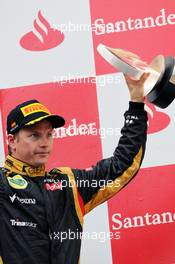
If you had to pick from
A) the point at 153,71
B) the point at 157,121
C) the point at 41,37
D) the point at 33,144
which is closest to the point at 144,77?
the point at 153,71

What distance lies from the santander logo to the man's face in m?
0.51

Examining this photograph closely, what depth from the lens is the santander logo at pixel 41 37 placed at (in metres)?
2.13

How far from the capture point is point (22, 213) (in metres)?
1.61

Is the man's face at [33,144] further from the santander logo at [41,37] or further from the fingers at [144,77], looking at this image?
the santander logo at [41,37]

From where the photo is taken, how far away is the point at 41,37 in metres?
2.14

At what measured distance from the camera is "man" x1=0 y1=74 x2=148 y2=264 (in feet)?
5.20

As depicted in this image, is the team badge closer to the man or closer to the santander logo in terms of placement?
the man

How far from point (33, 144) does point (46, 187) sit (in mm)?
131

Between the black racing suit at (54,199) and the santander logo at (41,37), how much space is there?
0.60 m

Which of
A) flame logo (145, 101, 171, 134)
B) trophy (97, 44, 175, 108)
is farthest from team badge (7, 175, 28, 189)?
flame logo (145, 101, 171, 134)

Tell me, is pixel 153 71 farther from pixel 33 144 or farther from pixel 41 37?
pixel 41 37

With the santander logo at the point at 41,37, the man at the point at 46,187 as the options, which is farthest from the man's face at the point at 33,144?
the santander logo at the point at 41,37

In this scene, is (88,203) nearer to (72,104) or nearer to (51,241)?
(51,241)

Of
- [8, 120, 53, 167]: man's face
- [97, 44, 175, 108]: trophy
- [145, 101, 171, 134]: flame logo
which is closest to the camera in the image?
[97, 44, 175, 108]: trophy
